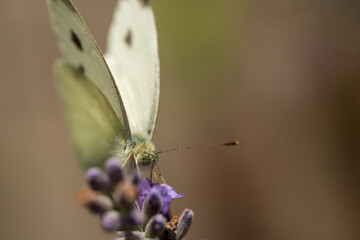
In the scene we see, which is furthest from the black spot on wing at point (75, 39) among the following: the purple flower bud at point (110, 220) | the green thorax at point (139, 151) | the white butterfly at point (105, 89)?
the purple flower bud at point (110, 220)

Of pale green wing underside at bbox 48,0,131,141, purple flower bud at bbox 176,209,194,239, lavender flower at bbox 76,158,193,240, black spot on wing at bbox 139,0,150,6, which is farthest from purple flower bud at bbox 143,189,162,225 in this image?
black spot on wing at bbox 139,0,150,6

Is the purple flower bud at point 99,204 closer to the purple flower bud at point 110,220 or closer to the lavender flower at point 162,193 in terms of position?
the purple flower bud at point 110,220

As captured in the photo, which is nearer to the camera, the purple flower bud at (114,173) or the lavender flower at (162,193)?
the purple flower bud at (114,173)

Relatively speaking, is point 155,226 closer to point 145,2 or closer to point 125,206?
point 125,206

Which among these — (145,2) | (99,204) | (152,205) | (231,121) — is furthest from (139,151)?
(231,121)

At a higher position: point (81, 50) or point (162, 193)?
point (81, 50)

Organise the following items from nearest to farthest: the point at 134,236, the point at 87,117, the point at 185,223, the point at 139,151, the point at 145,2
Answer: the point at 134,236 → the point at 185,223 → the point at 87,117 → the point at 139,151 → the point at 145,2

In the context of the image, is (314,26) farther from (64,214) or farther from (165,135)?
(64,214)
